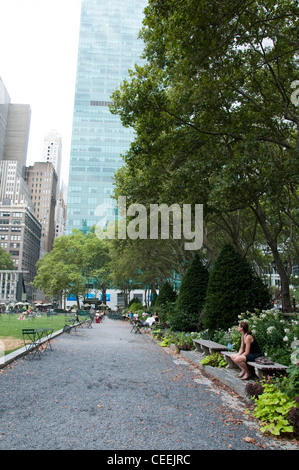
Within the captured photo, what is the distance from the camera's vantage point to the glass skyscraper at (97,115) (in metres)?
112

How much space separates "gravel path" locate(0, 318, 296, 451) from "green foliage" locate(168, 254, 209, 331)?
22.0 ft

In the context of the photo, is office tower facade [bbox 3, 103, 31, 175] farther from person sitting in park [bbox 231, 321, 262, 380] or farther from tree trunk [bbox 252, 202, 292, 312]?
person sitting in park [bbox 231, 321, 262, 380]

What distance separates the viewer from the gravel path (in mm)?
4217

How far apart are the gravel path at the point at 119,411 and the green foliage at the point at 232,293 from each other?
2.79 m

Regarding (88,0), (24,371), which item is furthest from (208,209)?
(88,0)

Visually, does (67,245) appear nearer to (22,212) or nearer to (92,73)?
(22,212)

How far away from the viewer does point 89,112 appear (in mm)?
120812

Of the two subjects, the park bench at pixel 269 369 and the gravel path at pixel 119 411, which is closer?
the gravel path at pixel 119 411

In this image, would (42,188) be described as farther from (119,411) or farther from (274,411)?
(274,411)

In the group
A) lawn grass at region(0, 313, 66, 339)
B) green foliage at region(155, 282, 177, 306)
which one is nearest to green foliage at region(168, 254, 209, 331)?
lawn grass at region(0, 313, 66, 339)

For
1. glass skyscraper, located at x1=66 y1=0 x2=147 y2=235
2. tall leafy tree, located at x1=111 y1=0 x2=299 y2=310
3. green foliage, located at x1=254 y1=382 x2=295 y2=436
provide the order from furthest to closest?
1. glass skyscraper, located at x1=66 y1=0 x2=147 y2=235
2. tall leafy tree, located at x1=111 y1=0 x2=299 y2=310
3. green foliage, located at x1=254 y1=382 x2=295 y2=436

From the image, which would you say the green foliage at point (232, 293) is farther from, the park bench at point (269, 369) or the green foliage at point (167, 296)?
the green foliage at point (167, 296)

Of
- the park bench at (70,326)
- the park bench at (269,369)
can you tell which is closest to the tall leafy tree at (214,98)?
the park bench at (269,369)

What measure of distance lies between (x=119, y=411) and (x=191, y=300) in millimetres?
12110
